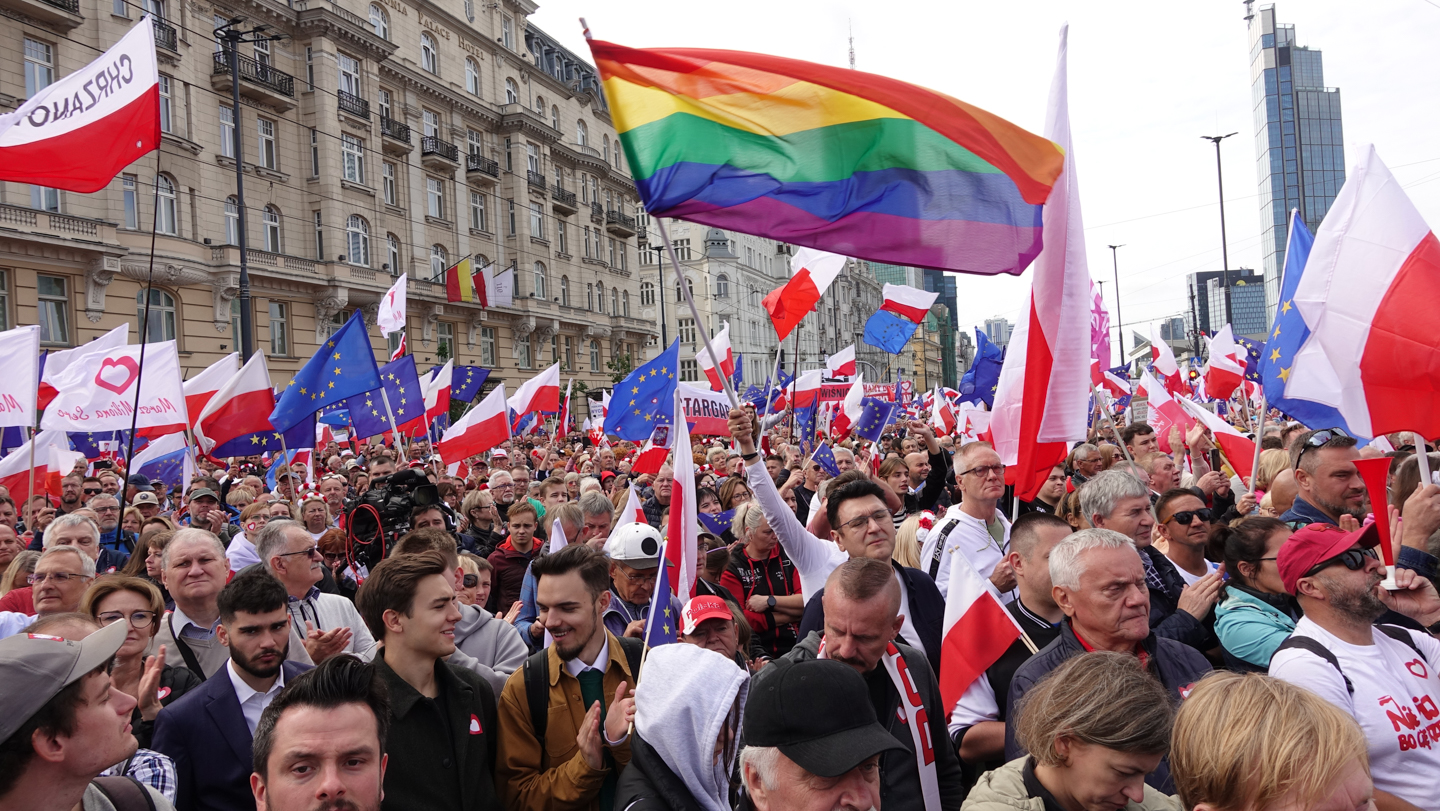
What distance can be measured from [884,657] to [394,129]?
38.8 m

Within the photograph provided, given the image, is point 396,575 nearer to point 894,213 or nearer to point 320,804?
point 320,804

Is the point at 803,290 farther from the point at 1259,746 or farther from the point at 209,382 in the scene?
the point at 209,382

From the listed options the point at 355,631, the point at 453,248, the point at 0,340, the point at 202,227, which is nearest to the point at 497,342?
the point at 453,248

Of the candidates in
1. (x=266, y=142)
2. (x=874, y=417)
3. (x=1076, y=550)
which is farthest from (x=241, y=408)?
(x=266, y=142)

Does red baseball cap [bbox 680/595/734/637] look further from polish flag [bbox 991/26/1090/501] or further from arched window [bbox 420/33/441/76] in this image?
arched window [bbox 420/33/441/76]

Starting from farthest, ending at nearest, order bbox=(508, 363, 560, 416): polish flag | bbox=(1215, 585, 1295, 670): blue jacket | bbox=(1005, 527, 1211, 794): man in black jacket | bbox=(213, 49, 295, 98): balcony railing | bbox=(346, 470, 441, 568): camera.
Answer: bbox=(213, 49, 295, 98): balcony railing < bbox=(508, 363, 560, 416): polish flag < bbox=(346, 470, 441, 568): camera < bbox=(1215, 585, 1295, 670): blue jacket < bbox=(1005, 527, 1211, 794): man in black jacket

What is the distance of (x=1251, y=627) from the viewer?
3.88 m

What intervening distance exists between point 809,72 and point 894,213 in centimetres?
77

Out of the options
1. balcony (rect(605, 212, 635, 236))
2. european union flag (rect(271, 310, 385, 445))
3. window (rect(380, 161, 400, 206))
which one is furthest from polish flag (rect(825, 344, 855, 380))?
balcony (rect(605, 212, 635, 236))

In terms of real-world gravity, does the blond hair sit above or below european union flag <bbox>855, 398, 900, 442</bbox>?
below

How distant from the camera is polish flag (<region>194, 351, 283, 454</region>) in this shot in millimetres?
11023

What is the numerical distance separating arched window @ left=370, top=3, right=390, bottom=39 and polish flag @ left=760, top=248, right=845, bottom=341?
109ft

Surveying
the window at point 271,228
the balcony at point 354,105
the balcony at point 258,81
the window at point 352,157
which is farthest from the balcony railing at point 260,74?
the window at point 271,228

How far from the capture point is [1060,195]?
5.07 m
